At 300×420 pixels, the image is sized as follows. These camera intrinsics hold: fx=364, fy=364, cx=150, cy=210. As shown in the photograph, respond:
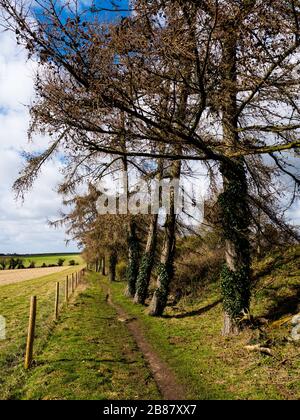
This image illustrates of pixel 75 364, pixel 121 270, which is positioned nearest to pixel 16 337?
pixel 75 364

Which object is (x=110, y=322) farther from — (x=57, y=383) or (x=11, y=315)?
(x=57, y=383)

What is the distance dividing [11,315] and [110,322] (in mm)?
4651

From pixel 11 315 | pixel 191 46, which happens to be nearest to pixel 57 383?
pixel 191 46

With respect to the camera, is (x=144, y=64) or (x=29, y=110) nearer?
(x=144, y=64)

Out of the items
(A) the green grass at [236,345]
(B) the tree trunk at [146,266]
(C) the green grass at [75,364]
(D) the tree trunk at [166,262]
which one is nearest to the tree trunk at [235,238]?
(A) the green grass at [236,345]

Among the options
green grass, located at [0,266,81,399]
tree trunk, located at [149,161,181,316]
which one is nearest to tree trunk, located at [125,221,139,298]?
green grass, located at [0,266,81,399]

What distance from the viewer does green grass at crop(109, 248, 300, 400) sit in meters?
7.30

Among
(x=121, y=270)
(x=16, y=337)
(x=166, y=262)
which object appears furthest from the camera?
(x=121, y=270)

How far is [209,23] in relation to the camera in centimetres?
700

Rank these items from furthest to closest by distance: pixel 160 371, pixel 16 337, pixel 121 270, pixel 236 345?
pixel 121 270 → pixel 16 337 → pixel 236 345 → pixel 160 371

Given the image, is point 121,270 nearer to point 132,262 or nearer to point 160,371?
point 132,262

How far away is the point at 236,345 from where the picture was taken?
1014 centimetres

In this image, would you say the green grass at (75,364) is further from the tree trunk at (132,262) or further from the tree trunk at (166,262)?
the tree trunk at (132,262)

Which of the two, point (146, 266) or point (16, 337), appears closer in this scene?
point (16, 337)
